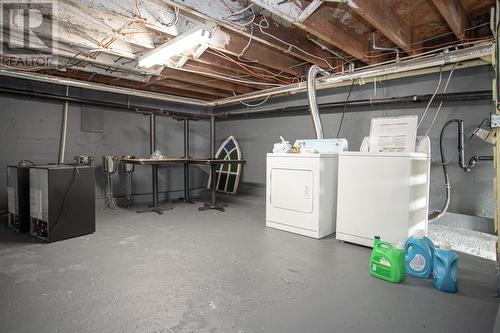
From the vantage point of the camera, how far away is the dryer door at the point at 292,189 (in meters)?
2.81

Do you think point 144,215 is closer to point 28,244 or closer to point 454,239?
point 28,244

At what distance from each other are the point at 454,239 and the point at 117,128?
484 centimetres

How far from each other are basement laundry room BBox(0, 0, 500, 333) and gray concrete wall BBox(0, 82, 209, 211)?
0.09ft

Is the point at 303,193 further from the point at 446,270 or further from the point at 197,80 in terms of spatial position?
the point at 197,80

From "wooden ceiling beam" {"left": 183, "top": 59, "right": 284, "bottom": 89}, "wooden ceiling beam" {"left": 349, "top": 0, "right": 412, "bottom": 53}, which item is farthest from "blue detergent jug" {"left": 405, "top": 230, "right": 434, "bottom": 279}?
"wooden ceiling beam" {"left": 183, "top": 59, "right": 284, "bottom": 89}

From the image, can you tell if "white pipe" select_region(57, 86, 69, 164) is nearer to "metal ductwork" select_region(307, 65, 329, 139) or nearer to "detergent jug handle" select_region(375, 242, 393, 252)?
"metal ductwork" select_region(307, 65, 329, 139)

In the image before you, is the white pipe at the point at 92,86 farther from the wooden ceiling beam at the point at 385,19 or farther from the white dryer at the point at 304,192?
the wooden ceiling beam at the point at 385,19

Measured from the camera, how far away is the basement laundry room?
5.06 feet

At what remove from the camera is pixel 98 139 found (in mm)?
4262

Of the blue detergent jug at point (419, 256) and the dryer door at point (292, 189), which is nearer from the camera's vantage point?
the blue detergent jug at point (419, 256)

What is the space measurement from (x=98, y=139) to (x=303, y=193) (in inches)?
135

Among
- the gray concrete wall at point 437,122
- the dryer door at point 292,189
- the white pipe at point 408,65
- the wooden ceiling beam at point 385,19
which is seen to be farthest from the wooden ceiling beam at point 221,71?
the wooden ceiling beam at point 385,19

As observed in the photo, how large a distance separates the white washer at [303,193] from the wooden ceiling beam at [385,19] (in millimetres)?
1254

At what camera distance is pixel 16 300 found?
1.52 metres
